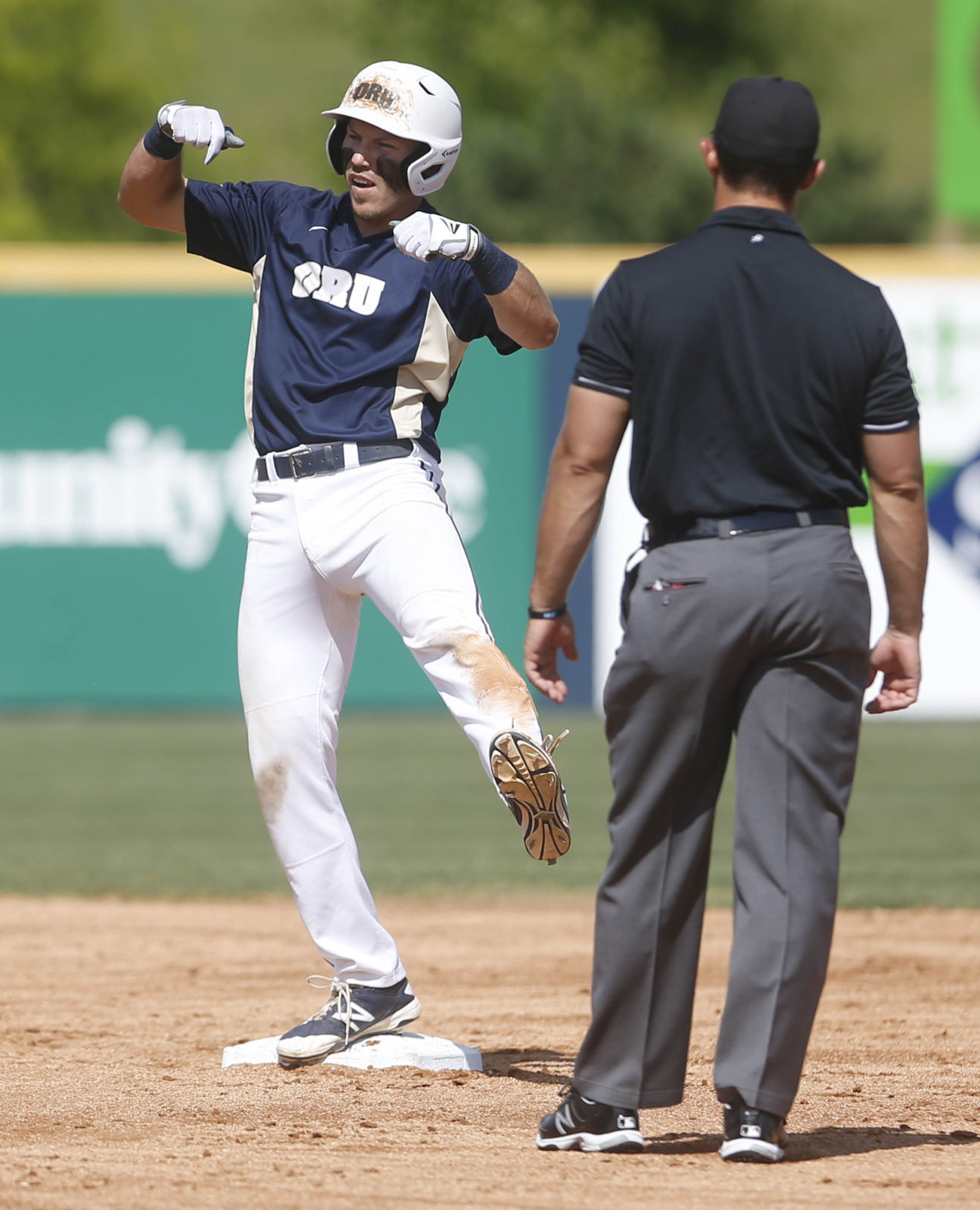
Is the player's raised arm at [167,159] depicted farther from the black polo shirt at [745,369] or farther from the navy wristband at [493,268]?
the black polo shirt at [745,369]

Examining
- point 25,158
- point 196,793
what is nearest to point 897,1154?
point 196,793

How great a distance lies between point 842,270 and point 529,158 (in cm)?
3208

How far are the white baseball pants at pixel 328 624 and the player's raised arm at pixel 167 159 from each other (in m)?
0.75

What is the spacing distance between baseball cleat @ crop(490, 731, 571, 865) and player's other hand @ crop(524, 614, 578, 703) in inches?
10.9

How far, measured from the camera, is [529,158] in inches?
1359

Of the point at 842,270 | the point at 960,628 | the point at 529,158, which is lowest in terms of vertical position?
the point at 960,628

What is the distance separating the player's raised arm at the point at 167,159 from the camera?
165 inches

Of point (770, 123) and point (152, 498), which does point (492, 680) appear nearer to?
point (770, 123)

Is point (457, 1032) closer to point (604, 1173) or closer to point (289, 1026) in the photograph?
point (289, 1026)

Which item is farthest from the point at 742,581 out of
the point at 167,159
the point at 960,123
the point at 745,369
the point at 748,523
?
the point at 960,123

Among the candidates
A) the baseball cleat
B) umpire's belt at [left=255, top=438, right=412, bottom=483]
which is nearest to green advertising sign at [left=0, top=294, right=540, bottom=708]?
umpire's belt at [left=255, top=438, right=412, bottom=483]

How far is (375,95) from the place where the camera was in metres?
4.23

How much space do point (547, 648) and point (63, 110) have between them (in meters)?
44.5

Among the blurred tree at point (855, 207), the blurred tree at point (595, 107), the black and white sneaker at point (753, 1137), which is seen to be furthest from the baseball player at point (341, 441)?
the blurred tree at point (855, 207)
